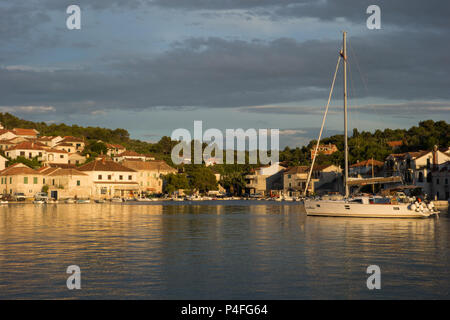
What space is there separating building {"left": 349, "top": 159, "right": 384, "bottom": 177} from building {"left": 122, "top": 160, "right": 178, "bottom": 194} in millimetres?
47053

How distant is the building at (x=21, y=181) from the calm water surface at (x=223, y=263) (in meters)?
70.0

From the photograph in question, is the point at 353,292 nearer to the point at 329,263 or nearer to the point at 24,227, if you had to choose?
the point at 329,263

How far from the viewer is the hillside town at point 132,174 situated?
92.4 metres

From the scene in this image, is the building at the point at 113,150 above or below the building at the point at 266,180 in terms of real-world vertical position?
above

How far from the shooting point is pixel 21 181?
101 meters

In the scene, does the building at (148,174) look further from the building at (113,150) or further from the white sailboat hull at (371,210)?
the white sailboat hull at (371,210)

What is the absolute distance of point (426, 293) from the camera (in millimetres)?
16109

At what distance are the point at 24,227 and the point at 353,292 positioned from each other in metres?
28.2

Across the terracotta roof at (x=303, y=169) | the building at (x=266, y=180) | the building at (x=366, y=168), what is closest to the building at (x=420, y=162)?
the building at (x=366, y=168)

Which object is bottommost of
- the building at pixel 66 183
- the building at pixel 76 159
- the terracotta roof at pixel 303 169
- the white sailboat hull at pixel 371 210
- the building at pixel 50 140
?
the white sailboat hull at pixel 371 210

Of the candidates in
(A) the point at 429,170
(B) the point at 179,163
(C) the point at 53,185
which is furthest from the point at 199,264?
(B) the point at 179,163

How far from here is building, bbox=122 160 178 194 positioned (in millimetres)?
129250

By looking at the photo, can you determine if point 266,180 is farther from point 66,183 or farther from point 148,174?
point 66,183

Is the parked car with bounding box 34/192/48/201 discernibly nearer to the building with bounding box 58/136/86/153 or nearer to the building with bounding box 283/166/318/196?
the building with bounding box 58/136/86/153
